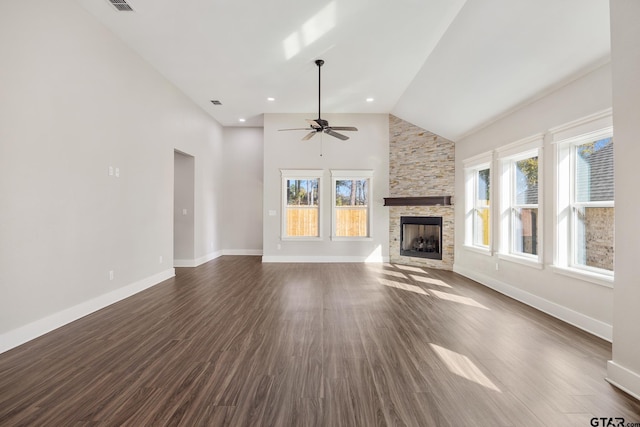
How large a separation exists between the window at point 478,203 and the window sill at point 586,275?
161 cm

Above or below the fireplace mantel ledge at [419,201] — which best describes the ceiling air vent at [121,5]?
above

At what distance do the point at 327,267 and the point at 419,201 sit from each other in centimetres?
261

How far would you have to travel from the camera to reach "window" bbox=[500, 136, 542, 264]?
4203 mm

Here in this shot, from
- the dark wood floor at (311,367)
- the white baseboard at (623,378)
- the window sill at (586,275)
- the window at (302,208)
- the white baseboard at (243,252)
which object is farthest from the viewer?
the white baseboard at (243,252)

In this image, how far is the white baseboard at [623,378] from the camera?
2.04 m

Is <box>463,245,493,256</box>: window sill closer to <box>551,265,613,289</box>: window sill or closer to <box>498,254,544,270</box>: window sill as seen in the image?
<box>498,254,544,270</box>: window sill

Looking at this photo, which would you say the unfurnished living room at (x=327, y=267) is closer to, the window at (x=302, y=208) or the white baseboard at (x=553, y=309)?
the white baseboard at (x=553, y=309)

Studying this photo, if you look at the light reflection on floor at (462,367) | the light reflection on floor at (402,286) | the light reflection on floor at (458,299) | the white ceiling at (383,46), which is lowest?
the light reflection on floor at (458,299)

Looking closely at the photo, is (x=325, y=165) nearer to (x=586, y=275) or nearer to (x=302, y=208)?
(x=302, y=208)

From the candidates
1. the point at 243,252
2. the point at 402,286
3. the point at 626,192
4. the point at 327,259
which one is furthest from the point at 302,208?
the point at 626,192

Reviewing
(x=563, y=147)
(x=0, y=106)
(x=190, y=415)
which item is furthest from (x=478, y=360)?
(x=0, y=106)

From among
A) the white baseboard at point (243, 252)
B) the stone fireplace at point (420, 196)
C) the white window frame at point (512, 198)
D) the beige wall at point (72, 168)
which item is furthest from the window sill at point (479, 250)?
the beige wall at point (72, 168)

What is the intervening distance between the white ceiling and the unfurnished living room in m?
0.03

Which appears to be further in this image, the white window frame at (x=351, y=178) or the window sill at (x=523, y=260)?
the white window frame at (x=351, y=178)
